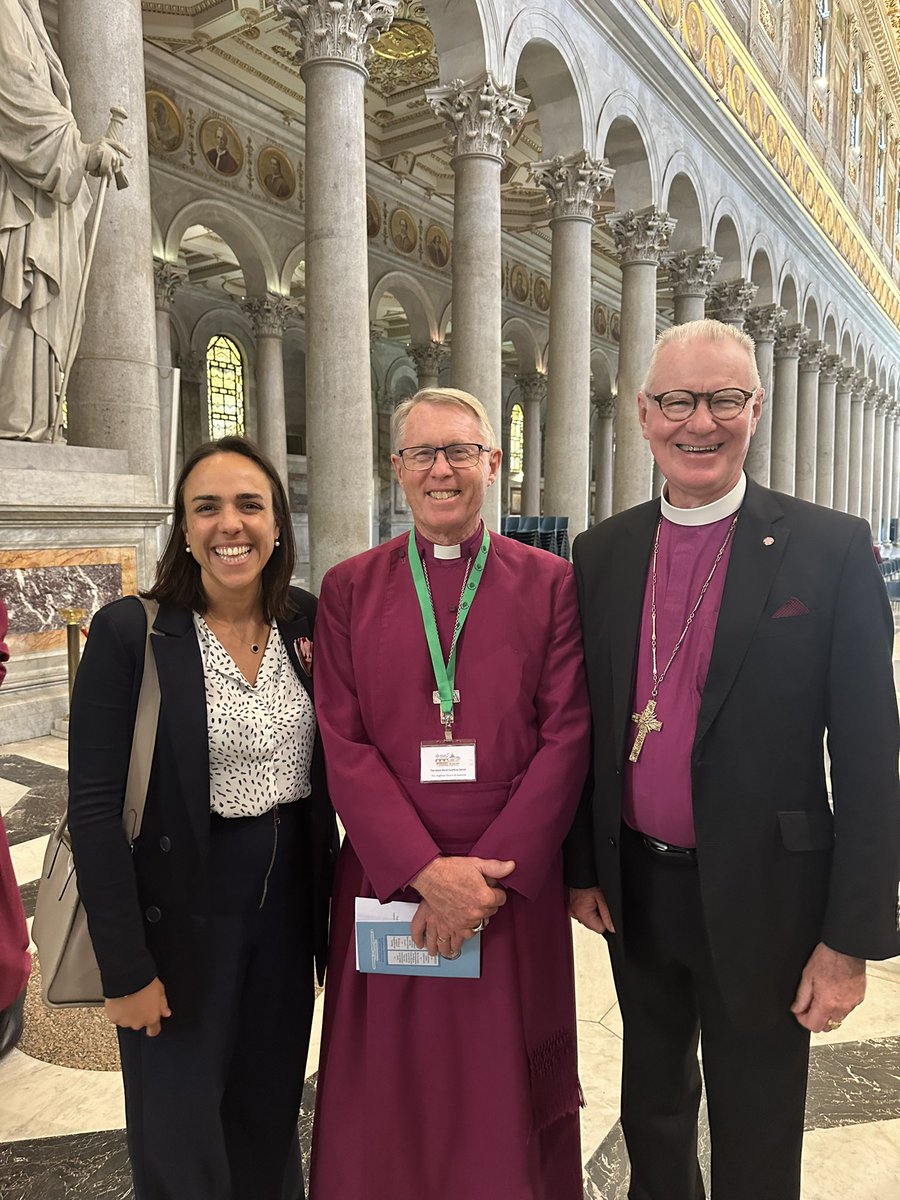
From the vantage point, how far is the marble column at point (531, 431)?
23.6 metres

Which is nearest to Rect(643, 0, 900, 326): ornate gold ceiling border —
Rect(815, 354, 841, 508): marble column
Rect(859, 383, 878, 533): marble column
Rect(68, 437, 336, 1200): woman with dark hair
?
Rect(815, 354, 841, 508): marble column

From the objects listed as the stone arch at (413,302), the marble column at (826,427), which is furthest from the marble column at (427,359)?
the marble column at (826,427)

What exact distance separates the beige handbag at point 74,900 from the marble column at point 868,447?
35.3 m

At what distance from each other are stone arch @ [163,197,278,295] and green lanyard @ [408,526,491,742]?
14170 millimetres

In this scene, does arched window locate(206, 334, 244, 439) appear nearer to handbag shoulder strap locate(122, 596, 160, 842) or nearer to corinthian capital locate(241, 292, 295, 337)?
corinthian capital locate(241, 292, 295, 337)

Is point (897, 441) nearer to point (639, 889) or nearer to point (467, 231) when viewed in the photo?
point (467, 231)

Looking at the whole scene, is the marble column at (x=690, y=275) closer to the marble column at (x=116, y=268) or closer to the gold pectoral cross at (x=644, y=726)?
the marble column at (x=116, y=268)

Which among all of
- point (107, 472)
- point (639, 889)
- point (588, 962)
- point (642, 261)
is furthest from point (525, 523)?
point (639, 889)

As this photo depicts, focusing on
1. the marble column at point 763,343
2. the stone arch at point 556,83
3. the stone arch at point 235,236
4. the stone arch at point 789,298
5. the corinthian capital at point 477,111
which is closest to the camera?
the corinthian capital at point 477,111

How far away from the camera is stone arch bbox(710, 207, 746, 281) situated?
17406mm

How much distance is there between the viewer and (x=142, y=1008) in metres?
1.49

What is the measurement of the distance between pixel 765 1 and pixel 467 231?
1512 centimetres

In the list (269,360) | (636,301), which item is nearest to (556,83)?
(636,301)

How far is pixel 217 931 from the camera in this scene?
1.59 m
